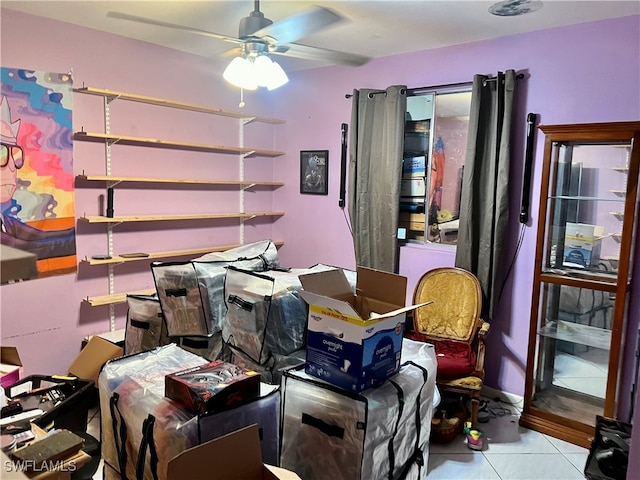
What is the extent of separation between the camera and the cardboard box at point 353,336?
176 cm

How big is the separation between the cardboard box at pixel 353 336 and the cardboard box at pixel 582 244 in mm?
1594

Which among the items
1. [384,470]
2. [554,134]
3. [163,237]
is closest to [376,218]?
[554,134]

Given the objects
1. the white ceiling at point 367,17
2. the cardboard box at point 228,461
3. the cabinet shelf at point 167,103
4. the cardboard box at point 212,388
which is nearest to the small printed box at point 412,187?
the white ceiling at point 367,17

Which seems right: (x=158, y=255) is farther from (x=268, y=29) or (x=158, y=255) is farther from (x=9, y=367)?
(x=268, y=29)

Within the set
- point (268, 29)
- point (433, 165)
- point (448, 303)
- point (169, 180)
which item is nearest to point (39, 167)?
point (169, 180)

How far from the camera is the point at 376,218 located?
385cm

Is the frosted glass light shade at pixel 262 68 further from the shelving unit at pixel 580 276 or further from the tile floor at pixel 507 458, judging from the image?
the tile floor at pixel 507 458

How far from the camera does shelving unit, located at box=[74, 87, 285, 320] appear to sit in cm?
332

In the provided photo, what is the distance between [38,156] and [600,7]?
3.52m

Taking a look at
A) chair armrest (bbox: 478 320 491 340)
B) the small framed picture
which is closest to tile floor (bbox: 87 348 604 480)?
chair armrest (bbox: 478 320 491 340)

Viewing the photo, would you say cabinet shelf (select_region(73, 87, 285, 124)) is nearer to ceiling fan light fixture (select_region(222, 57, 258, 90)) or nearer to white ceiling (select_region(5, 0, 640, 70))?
white ceiling (select_region(5, 0, 640, 70))

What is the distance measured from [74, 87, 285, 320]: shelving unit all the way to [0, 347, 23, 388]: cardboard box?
859mm

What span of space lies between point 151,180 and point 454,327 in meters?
2.51

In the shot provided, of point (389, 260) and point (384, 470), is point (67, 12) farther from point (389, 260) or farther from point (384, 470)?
point (384, 470)
